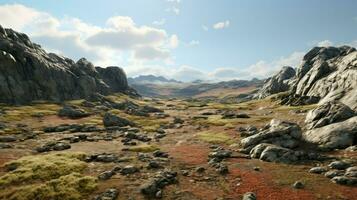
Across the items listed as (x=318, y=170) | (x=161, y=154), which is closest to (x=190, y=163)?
(x=161, y=154)

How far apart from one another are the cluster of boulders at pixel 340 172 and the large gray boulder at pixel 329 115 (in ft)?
67.6

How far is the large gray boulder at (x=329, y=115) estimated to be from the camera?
67000 millimetres

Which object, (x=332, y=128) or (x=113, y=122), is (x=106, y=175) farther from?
(x=113, y=122)

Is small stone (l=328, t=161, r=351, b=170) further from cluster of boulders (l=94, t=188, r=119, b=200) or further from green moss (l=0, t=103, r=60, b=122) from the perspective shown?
green moss (l=0, t=103, r=60, b=122)

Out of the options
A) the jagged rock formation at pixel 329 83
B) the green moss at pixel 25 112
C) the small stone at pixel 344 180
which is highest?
the jagged rock formation at pixel 329 83

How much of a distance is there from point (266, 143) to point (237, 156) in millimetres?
6911

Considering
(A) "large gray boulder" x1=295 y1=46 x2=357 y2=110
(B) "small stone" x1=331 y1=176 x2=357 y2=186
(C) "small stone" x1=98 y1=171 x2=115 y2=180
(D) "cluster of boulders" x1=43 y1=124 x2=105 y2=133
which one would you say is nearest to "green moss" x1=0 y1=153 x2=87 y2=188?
(C) "small stone" x1=98 y1=171 x2=115 y2=180

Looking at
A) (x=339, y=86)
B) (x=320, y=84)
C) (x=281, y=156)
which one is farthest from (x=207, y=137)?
(x=320, y=84)

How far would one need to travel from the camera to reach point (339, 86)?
12481 centimetres

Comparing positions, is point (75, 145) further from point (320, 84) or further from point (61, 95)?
point (61, 95)

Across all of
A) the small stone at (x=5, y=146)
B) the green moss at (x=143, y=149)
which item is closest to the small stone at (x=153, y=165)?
the green moss at (x=143, y=149)

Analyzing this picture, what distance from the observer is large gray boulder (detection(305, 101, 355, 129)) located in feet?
220

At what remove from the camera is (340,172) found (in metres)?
45.4

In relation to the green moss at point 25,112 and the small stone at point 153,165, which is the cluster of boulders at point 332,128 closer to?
the small stone at point 153,165
